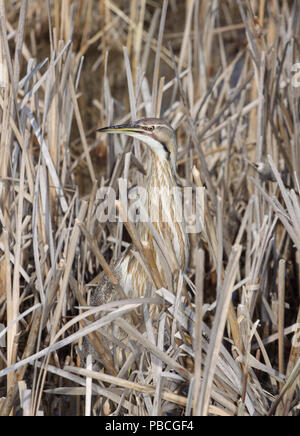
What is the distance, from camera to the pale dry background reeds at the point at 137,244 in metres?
1.66

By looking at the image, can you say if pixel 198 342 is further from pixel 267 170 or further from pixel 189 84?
pixel 189 84

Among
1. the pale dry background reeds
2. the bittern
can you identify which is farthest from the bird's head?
the pale dry background reeds

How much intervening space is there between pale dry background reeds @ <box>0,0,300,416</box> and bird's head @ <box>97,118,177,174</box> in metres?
0.11

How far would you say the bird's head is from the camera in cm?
202

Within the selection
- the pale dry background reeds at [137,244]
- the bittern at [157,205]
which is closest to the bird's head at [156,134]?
the bittern at [157,205]

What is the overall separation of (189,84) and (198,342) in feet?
4.60

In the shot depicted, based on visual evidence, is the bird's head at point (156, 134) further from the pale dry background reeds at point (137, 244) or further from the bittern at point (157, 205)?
the pale dry background reeds at point (137, 244)

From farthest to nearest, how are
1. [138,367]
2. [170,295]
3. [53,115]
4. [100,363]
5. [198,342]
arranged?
[53,115] < [100,363] < [138,367] < [170,295] < [198,342]

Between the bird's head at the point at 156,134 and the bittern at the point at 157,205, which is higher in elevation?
the bird's head at the point at 156,134

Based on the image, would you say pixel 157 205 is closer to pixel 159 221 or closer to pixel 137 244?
pixel 159 221

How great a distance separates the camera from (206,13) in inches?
119

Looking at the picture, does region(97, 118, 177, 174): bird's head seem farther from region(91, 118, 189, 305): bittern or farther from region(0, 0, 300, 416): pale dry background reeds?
region(0, 0, 300, 416): pale dry background reeds

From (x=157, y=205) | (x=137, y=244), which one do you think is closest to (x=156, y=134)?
(x=157, y=205)
